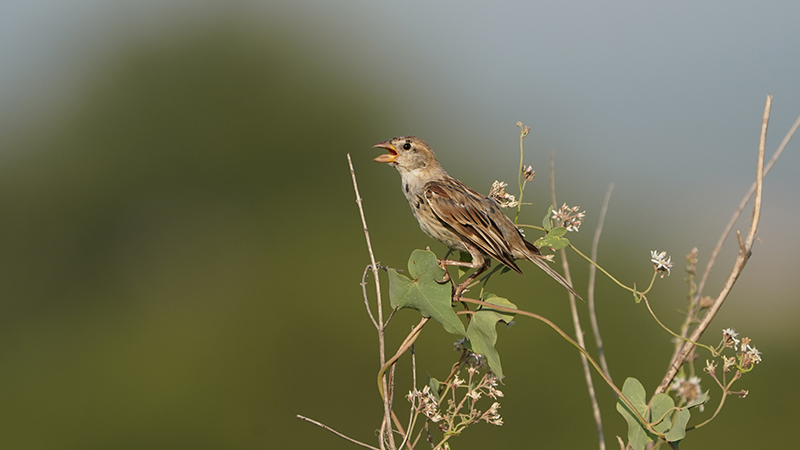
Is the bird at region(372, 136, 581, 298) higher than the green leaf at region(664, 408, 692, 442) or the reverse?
higher

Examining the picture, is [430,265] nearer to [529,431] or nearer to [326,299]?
[529,431]

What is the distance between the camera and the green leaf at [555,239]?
297 centimetres

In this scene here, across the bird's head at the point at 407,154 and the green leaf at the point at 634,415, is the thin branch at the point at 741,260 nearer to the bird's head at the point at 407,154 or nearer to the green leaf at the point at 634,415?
the green leaf at the point at 634,415

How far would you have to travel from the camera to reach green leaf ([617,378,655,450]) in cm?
247

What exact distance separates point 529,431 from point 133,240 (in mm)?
26540

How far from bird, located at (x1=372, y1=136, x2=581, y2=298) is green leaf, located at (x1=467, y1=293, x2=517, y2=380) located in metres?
0.60

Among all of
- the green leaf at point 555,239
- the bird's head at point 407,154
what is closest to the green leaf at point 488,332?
the green leaf at point 555,239

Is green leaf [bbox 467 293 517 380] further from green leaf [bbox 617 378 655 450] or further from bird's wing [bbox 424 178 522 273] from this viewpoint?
bird's wing [bbox 424 178 522 273]

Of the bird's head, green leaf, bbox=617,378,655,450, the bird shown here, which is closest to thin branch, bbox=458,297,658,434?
green leaf, bbox=617,378,655,450

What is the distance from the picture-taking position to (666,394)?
2.50 metres

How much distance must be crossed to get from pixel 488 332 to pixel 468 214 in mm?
1674

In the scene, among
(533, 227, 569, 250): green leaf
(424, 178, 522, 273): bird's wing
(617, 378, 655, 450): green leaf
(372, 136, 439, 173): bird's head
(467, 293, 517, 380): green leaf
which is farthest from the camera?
(372, 136, 439, 173): bird's head

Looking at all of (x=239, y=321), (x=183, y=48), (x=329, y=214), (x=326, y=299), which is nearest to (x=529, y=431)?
(x=326, y=299)

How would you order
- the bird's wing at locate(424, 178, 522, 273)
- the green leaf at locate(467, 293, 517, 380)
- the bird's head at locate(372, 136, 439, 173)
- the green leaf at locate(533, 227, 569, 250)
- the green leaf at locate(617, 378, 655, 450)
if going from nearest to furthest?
1. the green leaf at locate(617, 378, 655, 450)
2. the green leaf at locate(467, 293, 517, 380)
3. the green leaf at locate(533, 227, 569, 250)
4. the bird's wing at locate(424, 178, 522, 273)
5. the bird's head at locate(372, 136, 439, 173)
